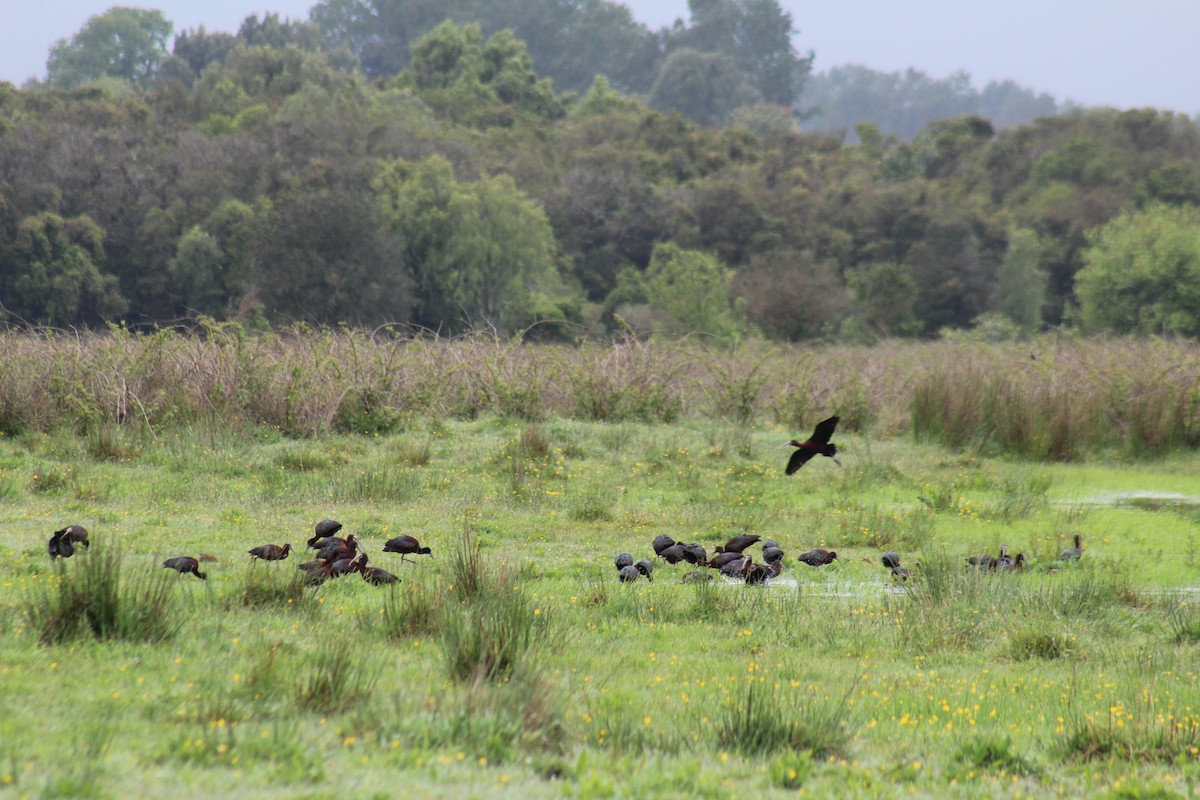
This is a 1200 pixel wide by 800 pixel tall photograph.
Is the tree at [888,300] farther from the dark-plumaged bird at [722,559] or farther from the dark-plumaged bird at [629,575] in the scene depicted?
the dark-plumaged bird at [629,575]

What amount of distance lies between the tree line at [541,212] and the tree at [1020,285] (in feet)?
0.40

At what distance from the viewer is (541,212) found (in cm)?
4488

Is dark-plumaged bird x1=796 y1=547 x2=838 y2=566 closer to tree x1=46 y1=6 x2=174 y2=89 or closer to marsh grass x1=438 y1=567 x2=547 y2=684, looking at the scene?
marsh grass x1=438 y1=567 x2=547 y2=684

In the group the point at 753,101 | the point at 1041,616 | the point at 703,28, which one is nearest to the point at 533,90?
the point at 753,101

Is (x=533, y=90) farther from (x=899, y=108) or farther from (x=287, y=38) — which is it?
(x=899, y=108)

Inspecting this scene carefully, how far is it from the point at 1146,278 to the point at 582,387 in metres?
30.6

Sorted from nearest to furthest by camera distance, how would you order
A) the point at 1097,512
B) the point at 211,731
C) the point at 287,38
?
the point at 211,731 < the point at 1097,512 < the point at 287,38

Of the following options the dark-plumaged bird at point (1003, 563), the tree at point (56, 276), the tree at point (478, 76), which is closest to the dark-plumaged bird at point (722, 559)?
the dark-plumaged bird at point (1003, 563)

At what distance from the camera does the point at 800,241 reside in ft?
166

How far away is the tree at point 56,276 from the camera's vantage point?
3572 cm

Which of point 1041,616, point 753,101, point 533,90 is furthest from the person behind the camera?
point 753,101

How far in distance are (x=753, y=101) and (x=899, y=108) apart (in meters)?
70.9

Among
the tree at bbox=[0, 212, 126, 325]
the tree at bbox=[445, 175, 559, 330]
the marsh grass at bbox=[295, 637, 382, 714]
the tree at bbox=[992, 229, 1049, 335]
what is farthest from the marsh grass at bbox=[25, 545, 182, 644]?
the tree at bbox=[992, 229, 1049, 335]

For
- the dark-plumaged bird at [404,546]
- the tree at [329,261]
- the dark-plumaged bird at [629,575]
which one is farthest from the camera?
the tree at [329,261]
